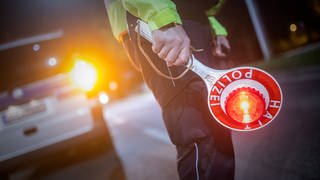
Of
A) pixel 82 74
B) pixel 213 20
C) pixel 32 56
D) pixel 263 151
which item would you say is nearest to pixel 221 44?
pixel 213 20

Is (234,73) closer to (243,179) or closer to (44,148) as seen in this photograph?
(243,179)

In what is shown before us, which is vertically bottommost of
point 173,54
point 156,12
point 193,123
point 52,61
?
point 193,123

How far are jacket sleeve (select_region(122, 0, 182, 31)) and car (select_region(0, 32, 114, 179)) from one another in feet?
9.88

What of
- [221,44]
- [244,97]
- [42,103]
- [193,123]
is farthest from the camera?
[42,103]

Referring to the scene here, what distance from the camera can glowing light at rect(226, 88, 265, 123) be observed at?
1.29m

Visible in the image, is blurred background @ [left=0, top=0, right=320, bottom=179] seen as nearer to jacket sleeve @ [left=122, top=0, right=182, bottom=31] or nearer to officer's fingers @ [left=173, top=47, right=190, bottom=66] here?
jacket sleeve @ [left=122, top=0, right=182, bottom=31]

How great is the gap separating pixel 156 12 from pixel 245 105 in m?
0.45

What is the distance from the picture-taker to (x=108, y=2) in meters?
1.75

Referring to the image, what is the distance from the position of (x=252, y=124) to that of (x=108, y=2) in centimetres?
87

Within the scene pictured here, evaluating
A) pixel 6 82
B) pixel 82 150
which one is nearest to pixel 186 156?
pixel 6 82

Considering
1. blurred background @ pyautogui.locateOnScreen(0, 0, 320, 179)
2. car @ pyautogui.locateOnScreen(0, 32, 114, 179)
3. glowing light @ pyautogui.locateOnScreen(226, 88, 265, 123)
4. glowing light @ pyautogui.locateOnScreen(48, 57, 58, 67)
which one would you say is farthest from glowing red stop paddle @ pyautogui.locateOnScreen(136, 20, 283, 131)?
glowing light @ pyautogui.locateOnScreen(48, 57, 58, 67)

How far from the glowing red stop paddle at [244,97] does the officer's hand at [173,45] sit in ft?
0.44

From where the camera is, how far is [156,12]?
136cm

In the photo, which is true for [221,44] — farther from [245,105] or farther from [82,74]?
[82,74]
